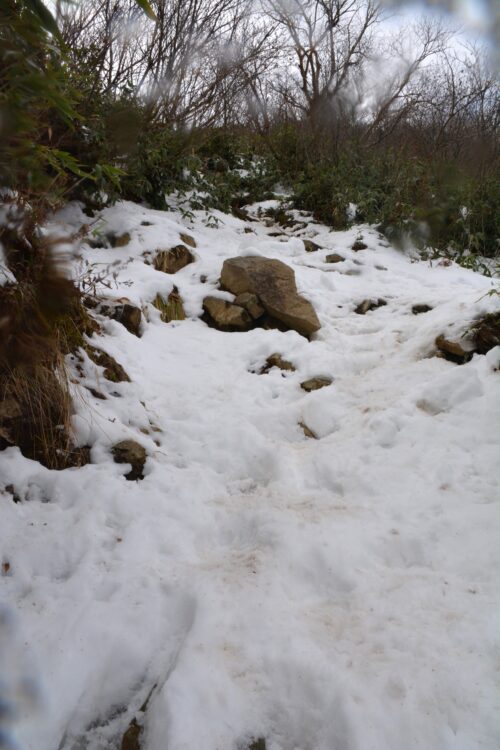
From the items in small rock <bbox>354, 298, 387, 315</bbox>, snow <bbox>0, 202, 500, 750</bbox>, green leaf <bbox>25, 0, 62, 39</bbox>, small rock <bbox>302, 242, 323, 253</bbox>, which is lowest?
snow <bbox>0, 202, 500, 750</bbox>

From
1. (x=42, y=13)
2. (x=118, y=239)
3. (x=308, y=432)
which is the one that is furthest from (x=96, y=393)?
(x=118, y=239)

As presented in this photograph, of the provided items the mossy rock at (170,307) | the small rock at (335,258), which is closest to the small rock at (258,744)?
the mossy rock at (170,307)

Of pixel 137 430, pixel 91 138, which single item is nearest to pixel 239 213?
pixel 91 138

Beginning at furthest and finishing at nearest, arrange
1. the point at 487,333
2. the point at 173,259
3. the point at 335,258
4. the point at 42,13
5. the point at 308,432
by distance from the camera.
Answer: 1. the point at 335,258
2. the point at 173,259
3. the point at 487,333
4. the point at 308,432
5. the point at 42,13

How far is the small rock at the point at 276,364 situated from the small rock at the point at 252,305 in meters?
0.71

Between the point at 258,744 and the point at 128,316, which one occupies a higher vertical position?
the point at 128,316

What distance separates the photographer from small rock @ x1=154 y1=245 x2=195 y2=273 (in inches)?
184

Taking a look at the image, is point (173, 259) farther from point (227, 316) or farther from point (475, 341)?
point (475, 341)

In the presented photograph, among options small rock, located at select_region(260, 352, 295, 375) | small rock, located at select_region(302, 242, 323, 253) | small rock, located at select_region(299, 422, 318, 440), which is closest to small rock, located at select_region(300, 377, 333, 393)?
small rock, located at select_region(260, 352, 295, 375)

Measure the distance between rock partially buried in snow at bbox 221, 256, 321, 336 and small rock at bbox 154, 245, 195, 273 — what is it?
0.72 metres

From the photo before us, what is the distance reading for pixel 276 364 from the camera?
133 inches

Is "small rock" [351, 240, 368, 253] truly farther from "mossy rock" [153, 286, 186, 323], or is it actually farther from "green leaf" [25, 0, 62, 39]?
"green leaf" [25, 0, 62, 39]

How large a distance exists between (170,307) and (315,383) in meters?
1.64

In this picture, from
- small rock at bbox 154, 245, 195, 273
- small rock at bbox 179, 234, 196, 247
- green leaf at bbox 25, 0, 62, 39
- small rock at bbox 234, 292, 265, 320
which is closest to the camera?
green leaf at bbox 25, 0, 62, 39
